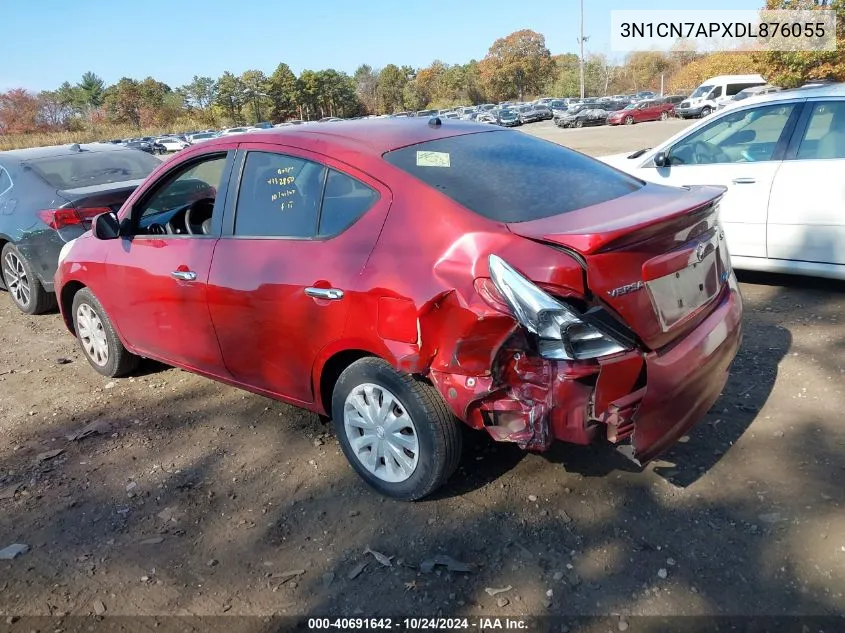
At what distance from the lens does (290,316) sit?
3.22 metres

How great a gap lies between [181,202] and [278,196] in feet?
5.70

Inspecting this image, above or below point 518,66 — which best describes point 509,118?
below

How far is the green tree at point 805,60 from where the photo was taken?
28719 mm

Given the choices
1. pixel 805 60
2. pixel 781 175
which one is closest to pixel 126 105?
pixel 805 60

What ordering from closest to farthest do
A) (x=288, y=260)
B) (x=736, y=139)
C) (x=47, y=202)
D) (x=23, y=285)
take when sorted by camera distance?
(x=288, y=260) → (x=736, y=139) → (x=47, y=202) → (x=23, y=285)

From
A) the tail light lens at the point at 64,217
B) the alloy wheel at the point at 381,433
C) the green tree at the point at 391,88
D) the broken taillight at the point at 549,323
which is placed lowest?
the alloy wheel at the point at 381,433

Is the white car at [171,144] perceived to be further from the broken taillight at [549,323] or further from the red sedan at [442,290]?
the broken taillight at [549,323]

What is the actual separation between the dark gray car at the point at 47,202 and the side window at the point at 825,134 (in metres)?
5.86

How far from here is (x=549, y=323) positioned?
2484 mm

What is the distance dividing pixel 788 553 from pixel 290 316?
2334 mm

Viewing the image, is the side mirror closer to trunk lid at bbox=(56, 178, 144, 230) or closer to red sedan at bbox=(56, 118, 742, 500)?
red sedan at bbox=(56, 118, 742, 500)

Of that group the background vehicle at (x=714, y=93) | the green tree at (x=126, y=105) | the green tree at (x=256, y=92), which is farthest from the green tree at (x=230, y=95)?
the background vehicle at (x=714, y=93)

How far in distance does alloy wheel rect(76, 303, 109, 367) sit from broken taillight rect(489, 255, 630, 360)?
11.2 feet

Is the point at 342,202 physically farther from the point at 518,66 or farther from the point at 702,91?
the point at 518,66
